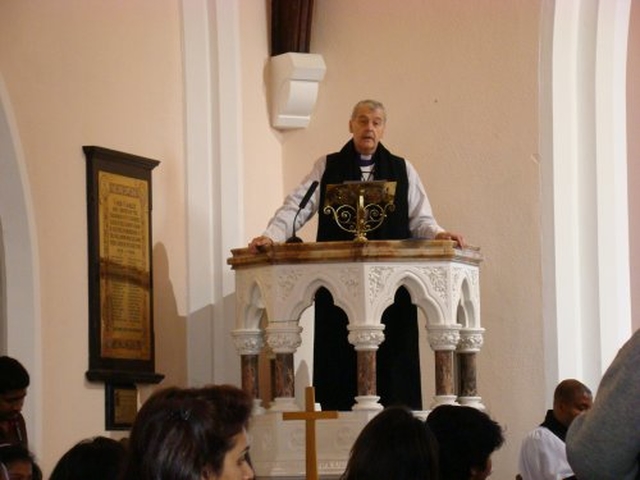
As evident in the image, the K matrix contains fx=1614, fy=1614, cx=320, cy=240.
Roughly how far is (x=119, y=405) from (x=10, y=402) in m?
2.14

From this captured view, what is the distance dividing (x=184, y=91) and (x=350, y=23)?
1.48 metres

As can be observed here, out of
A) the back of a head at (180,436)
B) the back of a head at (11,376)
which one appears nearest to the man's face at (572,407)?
the back of a head at (11,376)

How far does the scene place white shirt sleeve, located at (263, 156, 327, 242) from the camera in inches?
380

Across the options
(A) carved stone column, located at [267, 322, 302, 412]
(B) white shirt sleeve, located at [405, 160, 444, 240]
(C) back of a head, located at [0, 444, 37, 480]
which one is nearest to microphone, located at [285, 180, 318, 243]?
(B) white shirt sleeve, located at [405, 160, 444, 240]

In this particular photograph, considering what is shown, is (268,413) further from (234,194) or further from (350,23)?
(350,23)

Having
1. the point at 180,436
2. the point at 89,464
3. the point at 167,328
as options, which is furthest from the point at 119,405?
the point at 180,436

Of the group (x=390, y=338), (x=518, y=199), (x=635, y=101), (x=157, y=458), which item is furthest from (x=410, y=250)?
(x=157, y=458)

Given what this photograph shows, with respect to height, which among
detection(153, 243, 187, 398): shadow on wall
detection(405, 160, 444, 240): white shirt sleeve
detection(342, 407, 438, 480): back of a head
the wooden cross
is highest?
detection(405, 160, 444, 240): white shirt sleeve

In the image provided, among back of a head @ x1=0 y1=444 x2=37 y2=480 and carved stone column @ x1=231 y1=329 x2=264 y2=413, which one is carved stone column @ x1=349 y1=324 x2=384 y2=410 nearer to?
carved stone column @ x1=231 y1=329 x2=264 y2=413

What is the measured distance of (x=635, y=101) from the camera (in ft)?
39.4

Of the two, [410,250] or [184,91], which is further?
[184,91]

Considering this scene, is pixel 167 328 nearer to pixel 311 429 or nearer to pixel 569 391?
pixel 311 429

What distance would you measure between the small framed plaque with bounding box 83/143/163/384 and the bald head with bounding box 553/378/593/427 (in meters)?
2.65

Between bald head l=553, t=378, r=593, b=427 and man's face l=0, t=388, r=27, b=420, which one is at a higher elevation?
man's face l=0, t=388, r=27, b=420
